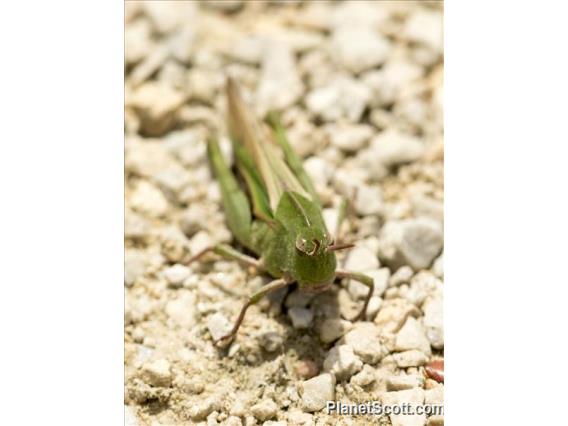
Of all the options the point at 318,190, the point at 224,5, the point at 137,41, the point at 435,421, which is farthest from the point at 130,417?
the point at 224,5

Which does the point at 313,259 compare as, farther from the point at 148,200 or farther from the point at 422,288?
the point at 148,200

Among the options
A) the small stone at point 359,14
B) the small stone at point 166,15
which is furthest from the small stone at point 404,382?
the small stone at point 166,15

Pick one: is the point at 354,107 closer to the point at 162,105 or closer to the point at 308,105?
the point at 308,105

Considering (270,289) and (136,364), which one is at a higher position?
(270,289)

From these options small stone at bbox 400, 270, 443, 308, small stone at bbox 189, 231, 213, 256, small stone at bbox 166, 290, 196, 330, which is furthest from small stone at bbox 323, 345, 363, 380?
small stone at bbox 189, 231, 213, 256

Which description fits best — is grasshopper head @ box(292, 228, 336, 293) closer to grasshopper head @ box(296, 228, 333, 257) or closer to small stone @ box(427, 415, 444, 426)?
grasshopper head @ box(296, 228, 333, 257)

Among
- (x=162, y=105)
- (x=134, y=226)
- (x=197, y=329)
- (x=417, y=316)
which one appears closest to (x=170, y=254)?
(x=134, y=226)

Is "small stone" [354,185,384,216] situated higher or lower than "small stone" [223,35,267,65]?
lower
